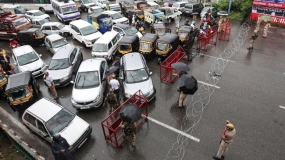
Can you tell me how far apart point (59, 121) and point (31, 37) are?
1343cm

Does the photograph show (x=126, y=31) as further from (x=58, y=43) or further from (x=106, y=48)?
(x=58, y=43)

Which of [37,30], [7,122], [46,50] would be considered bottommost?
[7,122]

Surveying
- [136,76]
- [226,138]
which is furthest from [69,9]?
[226,138]

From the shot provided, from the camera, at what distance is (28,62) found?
48.6 ft

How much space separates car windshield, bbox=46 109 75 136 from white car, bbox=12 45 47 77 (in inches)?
258

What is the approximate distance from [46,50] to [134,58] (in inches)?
425

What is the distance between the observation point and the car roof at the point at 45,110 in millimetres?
9266

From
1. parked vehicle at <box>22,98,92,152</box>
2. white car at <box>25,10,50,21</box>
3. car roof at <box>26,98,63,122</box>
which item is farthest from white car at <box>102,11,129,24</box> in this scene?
parked vehicle at <box>22,98,92,152</box>

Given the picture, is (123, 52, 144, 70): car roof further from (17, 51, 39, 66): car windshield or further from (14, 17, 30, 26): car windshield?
(14, 17, 30, 26): car windshield

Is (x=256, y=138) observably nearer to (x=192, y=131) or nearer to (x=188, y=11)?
(x=192, y=131)

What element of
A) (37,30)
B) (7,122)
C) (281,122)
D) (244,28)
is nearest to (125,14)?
(37,30)

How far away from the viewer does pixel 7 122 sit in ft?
37.0

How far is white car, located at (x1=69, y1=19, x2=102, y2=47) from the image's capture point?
60.8ft

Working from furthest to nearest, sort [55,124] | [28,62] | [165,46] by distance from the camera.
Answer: [165,46], [28,62], [55,124]
